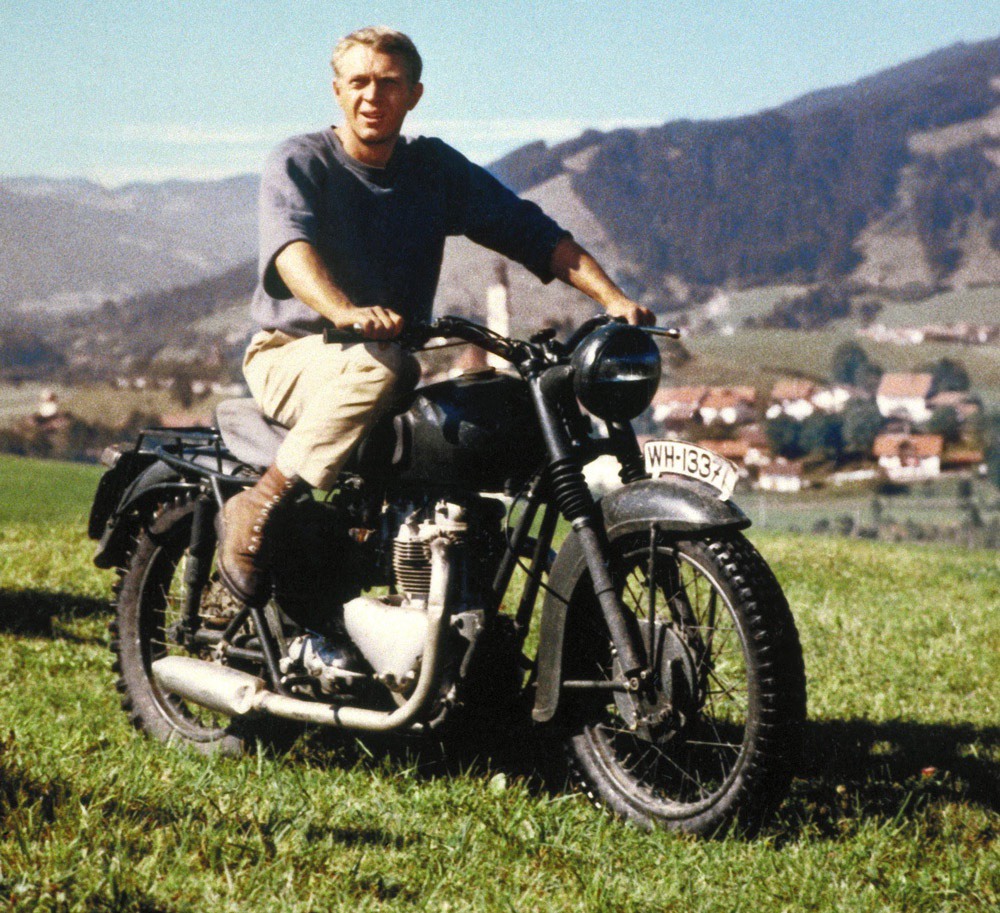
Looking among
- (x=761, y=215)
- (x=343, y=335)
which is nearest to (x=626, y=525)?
(x=343, y=335)

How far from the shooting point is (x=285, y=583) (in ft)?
14.3

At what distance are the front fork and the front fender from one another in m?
0.06

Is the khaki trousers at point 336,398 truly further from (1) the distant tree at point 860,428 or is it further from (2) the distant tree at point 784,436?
(1) the distant tree at point 860,428

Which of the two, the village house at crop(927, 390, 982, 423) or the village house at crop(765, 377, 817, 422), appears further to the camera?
the village house at crop(927, 390, 982, 423)

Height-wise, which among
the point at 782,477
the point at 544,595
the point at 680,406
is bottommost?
the point at 782,477

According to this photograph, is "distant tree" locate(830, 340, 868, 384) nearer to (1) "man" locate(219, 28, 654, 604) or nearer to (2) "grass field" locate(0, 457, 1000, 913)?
(2) "grass field" locate(0, 457, 1000, 913)

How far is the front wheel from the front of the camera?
3.60 metres

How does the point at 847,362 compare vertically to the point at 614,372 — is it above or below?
below

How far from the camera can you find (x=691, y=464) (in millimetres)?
3883

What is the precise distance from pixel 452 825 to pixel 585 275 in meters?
1.82

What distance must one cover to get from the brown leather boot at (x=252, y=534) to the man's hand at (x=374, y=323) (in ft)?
2.08

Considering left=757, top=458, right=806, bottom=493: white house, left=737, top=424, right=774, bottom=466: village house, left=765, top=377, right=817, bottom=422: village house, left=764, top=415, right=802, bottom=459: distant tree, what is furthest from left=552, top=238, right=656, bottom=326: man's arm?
left=765, top=377, right=817, bottom=422: village house

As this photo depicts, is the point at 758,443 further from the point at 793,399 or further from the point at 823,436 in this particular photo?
the point at 793,399

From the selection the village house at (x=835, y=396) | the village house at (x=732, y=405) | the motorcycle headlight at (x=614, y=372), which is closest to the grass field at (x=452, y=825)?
the motorcycle headlight at (x=614, y=372)
